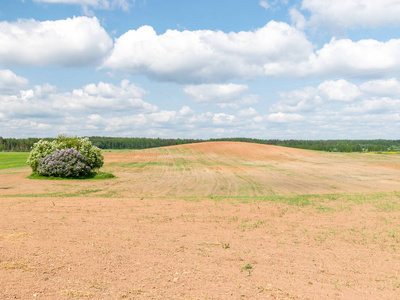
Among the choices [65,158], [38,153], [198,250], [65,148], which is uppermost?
[65,148]

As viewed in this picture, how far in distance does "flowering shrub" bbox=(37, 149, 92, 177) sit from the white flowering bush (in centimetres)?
91

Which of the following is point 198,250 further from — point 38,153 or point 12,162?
point 12,162

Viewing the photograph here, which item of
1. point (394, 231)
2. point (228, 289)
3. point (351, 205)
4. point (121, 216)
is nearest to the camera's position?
point (228, 289)

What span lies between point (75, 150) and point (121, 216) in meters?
25.8

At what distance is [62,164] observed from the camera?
123 feet

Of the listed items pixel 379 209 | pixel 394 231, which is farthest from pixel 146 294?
pixel 379 209

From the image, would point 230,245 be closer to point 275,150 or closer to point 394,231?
point 394,231

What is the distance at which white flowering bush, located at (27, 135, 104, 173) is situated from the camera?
39031 mm

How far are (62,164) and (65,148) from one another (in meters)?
2.83

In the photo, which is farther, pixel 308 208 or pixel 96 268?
pixel 308 208

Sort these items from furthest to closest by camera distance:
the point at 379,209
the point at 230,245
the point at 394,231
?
the point at 379,209 → the point at 394,231 → the point at 230,245

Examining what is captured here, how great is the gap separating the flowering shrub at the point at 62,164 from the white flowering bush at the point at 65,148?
91cm

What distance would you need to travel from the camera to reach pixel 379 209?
1777 cm

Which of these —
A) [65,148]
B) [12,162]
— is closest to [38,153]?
[65,148]
